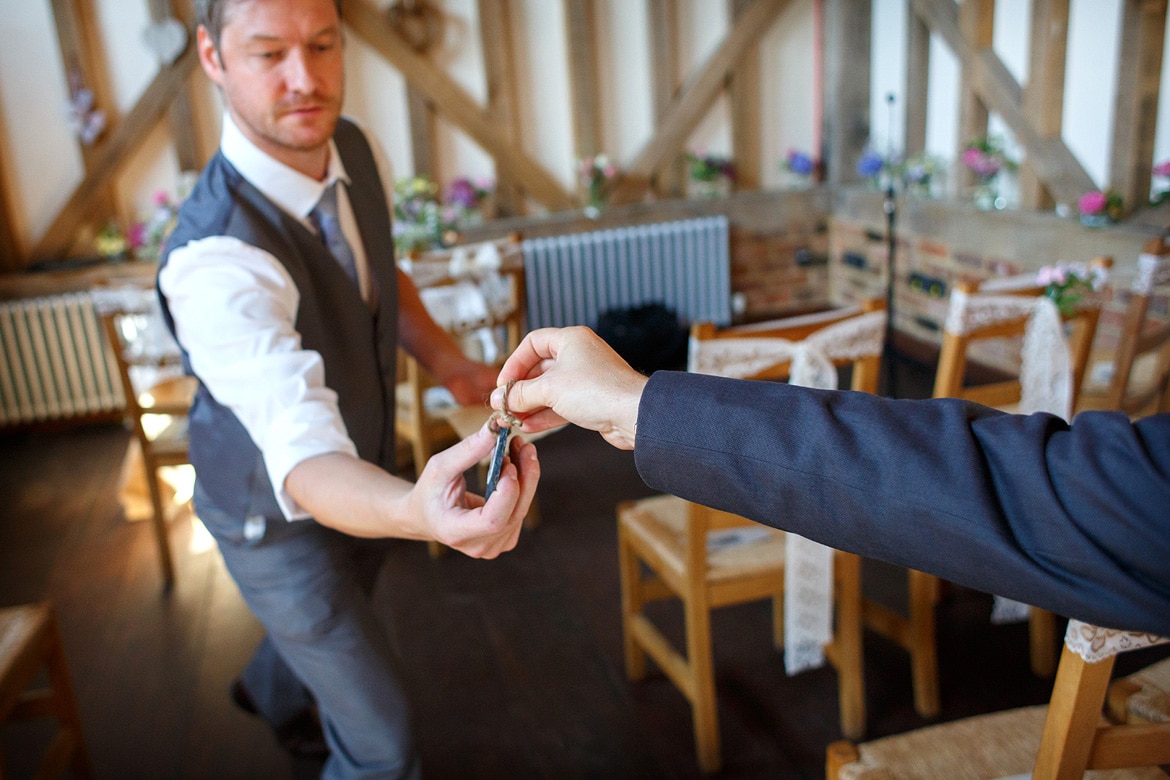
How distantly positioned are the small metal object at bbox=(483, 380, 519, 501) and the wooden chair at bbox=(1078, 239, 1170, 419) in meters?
2.04

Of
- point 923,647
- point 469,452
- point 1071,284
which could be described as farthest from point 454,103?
point 469,452

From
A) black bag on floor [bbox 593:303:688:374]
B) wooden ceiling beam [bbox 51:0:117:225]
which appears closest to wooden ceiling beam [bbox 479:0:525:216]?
black bag on floor [bbox 593:303:688:374]

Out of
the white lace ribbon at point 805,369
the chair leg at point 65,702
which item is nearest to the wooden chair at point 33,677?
the chair leg at point 65,702

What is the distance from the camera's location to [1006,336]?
2.27 meters

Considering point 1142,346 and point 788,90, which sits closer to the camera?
point 1142,346

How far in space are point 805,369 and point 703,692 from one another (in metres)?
0.78

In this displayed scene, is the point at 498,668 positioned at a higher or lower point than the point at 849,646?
lower

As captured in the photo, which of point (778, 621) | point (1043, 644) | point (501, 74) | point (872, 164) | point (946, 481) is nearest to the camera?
point (946, 481)

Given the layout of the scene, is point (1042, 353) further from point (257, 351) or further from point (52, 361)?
point (52, 361)

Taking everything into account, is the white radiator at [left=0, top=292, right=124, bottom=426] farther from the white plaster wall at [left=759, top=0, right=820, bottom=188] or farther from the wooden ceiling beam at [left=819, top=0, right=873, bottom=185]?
the wooden ceiling beam at [left=819, top=0, right=873, bottom=185]

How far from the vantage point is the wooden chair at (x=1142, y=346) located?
8.23ft

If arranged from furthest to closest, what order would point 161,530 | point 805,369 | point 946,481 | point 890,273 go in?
point 890,273 → point 161,530 → point 805,369 → point 946,481

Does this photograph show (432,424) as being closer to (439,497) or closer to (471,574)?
(471,574)

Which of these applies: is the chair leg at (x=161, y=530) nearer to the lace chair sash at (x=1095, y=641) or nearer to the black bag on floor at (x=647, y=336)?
the black bag on floor at (x=647, y=336)
